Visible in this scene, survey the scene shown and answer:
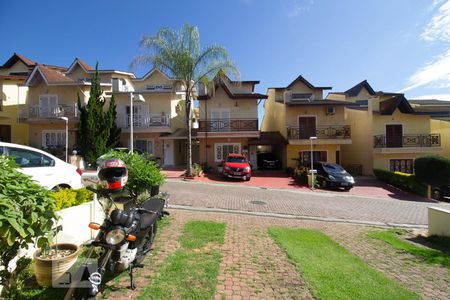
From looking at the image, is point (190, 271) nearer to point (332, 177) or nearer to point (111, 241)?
point (111, 241)

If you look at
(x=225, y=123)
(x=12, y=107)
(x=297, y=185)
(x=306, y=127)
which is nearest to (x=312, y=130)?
(x=306, y=127)

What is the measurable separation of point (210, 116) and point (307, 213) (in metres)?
14.8

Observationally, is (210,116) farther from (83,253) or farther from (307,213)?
(83,253)

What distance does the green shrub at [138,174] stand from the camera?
23.8 ft

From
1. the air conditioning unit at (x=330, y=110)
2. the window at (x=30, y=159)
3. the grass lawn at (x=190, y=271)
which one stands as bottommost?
the grass lawn at (x=190, y=271)

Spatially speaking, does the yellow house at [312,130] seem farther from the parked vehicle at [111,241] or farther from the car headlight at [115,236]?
the car headlight at [115,236]

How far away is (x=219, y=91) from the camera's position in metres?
23.0

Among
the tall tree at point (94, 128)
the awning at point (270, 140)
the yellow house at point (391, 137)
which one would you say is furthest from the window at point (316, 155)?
the tall tree at point (94, 128)

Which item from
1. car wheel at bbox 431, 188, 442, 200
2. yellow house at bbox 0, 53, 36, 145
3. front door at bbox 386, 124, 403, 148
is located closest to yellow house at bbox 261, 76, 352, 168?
front door at bbox 386, 124, 403, 148

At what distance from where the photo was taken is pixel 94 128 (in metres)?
19.8

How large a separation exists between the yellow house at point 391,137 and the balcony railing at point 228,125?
34.4 feet

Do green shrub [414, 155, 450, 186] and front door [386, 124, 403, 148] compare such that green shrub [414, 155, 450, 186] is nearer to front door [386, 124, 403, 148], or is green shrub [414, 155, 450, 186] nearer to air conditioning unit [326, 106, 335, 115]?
front door [386, 124, 403, 148]

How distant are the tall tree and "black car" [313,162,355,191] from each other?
53.8ft

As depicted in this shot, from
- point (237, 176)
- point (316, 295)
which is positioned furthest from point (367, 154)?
point (316, 295)
